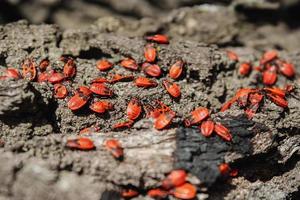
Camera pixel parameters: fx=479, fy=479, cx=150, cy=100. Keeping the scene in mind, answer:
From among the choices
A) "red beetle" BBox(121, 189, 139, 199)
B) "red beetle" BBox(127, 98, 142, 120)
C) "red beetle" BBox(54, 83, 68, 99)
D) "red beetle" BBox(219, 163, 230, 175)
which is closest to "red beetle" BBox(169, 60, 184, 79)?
"red beetle" BBox(127, 98, 142, 120)

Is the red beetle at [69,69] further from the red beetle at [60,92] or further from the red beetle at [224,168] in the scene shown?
the red beetle at [224,168]

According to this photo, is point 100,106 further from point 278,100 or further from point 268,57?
point 268,57

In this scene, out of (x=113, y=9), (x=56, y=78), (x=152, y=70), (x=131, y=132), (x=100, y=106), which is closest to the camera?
(x=131, y=132)

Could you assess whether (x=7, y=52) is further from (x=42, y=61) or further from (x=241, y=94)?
(x=241, y=94)

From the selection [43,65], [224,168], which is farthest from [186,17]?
[224,168]

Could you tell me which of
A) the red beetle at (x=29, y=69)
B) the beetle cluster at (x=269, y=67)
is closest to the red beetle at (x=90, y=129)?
the red beetle at (x=29, y=69)

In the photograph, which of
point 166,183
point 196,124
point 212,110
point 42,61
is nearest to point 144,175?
point 166,183

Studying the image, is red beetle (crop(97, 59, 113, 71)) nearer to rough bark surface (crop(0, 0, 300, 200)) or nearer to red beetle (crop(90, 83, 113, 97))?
rough bark surface (crop(0, 0, 300, 200))
